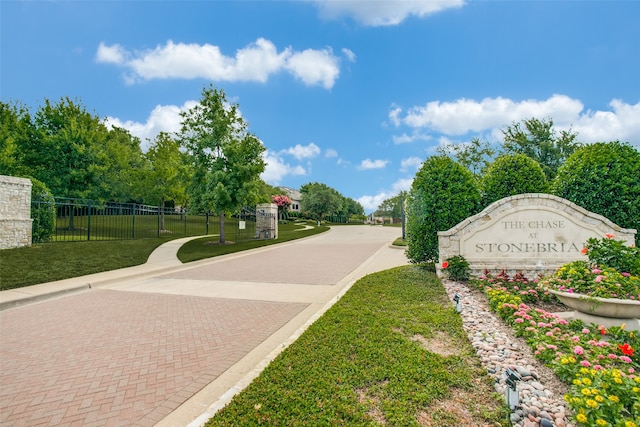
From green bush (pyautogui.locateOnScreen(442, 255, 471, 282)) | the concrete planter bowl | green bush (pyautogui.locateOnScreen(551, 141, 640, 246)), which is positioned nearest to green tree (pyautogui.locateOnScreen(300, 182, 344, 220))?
green bush (pyautogui.locateOnScreen(551, 141, 640, 246))

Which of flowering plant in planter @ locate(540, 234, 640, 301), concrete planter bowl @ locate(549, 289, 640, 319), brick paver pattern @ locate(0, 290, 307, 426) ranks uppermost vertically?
flowering plant in planter @ locate(540, 234, 640, 301)

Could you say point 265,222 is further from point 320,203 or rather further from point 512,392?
point 320,203

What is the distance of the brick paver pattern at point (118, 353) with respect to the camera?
3.35 metres

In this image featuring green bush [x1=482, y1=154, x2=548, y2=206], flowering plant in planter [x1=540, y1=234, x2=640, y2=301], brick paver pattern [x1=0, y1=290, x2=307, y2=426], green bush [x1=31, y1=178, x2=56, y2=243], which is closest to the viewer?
brick paver pattern [x1=0, y1=290, x2=307, y2=426]

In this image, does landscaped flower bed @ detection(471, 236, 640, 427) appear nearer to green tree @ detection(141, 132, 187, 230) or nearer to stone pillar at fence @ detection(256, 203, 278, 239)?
stone pillar at fence @ detection(256, 203, 278, 239)

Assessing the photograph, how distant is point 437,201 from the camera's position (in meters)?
9.13

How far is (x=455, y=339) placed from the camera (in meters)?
4.77

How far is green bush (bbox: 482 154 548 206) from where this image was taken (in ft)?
30.1

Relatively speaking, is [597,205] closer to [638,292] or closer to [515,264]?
[515,264]

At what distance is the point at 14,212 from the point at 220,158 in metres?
9.70

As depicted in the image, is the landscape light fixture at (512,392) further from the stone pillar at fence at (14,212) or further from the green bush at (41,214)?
→ the green bush at (41,214)

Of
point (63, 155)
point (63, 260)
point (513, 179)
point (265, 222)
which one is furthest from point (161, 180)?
point (513, 179)

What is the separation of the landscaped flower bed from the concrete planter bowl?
0.57 feet

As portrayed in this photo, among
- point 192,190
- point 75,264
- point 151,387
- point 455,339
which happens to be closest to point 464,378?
point 455,339
